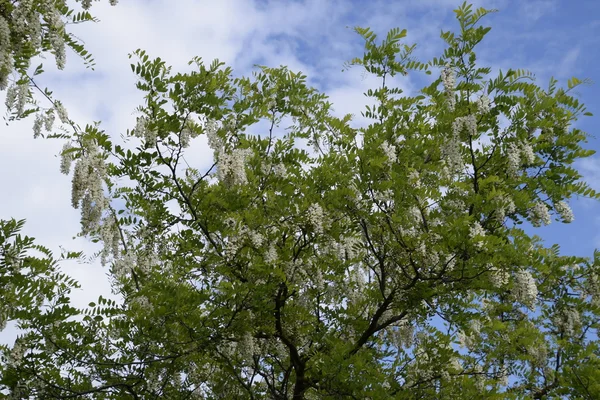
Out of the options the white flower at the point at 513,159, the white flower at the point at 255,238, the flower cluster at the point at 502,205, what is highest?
the white flower at the point at 513,159

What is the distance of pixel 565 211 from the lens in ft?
27.5

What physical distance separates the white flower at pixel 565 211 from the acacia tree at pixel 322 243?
0.10 feet

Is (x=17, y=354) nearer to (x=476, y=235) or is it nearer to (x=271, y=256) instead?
(x=271, y=256)

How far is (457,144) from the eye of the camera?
7770mm

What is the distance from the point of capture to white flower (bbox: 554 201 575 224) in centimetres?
836

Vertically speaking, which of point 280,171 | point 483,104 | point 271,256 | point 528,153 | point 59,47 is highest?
point 483,104

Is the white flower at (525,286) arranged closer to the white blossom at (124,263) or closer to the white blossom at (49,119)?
the white blossom at (124,263)

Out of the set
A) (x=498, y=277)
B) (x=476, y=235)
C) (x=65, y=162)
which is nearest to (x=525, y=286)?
(x=498, y=277)

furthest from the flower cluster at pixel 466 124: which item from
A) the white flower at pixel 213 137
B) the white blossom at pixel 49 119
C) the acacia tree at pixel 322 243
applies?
the white blossom at pixel 49 119

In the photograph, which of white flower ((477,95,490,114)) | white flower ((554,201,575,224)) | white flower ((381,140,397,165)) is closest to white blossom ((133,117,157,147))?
white flower ((381,140,397,165))

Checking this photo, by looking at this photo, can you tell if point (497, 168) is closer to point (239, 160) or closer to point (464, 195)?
point (464, 195)

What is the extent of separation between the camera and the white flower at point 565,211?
836 centimetres

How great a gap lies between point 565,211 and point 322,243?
3510 millimetres

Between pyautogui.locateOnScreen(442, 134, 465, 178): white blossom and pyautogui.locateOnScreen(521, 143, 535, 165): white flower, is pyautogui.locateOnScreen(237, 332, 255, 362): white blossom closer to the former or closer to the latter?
pyautogui.locateOnScreen(442, 134, 465, 178): white blossom
